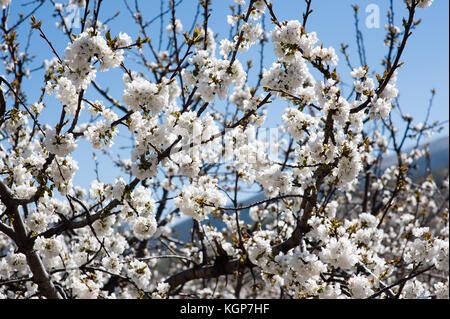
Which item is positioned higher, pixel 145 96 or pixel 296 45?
pixel 296 45

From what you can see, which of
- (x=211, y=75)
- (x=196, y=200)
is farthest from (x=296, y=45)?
(x=196, y=200)

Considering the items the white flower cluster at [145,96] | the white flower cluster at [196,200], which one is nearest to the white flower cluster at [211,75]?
the white flower cluster at [145,96]

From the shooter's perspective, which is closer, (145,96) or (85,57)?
(85,57)

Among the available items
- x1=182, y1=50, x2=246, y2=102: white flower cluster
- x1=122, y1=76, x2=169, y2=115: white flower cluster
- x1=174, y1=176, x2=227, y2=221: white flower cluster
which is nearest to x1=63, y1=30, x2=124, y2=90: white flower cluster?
x1=122, y1=76, x2=169, y2=115: white flower cluster

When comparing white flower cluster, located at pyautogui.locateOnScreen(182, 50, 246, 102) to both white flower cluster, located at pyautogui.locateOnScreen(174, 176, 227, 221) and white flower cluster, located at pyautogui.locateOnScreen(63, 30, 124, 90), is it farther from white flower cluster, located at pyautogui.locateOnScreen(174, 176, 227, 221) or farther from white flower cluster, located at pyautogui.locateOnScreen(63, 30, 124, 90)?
white flower cluster, located at pyautogui.locateOnScreen(174, 176, 227, 221)

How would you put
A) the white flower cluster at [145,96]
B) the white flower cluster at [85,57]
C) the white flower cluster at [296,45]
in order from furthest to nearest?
1. the white flower cluster at [296,45]
2. the white flower cluster at [145,96]
3. the white flower cluster at [85,57]

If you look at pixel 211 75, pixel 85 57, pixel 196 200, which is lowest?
pixel 196 200

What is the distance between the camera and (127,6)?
5.61m

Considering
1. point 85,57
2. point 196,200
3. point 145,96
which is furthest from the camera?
point 196,200

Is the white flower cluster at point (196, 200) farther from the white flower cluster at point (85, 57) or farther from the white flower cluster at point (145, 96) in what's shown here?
the white flower cluster at point (85, 57)

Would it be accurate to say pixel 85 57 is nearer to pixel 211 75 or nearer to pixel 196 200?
pixel 211 75
